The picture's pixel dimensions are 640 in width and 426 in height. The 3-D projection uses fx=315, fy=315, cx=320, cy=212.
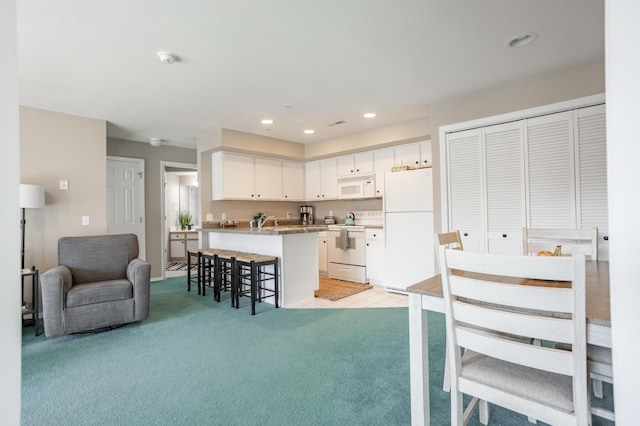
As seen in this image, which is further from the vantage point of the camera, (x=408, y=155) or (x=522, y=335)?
(x=408, y=155)

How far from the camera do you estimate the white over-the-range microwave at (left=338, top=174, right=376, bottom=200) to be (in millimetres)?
5156

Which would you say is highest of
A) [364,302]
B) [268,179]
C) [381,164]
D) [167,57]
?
[167,57]

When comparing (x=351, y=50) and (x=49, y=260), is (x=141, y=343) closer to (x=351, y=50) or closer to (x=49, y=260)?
(x=49, y=260)

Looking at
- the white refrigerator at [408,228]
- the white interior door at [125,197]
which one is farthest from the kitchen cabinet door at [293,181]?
the white interior door at [125,197]

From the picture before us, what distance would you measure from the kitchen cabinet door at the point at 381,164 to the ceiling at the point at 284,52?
1.02 meters

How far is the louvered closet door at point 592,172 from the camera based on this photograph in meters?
2.80

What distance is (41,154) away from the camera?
12.0 ft

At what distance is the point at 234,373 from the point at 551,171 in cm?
336

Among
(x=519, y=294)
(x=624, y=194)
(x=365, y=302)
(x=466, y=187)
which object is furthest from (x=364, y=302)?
(x=624, y=194)

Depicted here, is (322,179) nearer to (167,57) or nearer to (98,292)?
(167,57)

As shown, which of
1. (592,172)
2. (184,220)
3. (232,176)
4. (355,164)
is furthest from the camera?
(184,220)

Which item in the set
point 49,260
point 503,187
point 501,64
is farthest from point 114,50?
point 503,187

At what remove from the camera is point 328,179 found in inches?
226

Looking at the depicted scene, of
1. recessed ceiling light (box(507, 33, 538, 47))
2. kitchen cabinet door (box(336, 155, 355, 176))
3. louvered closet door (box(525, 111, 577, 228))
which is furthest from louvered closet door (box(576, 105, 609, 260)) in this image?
kitchen cabinet door (box(336, 155, 355, 176))
